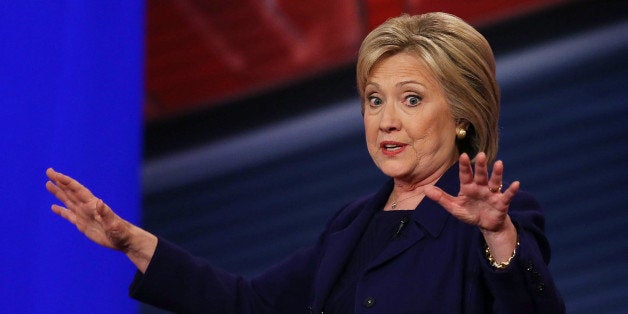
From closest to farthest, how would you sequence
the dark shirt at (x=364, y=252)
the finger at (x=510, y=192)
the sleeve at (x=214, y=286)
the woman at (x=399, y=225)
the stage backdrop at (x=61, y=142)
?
the finger at (x=510, y=192)
the woman at (x=399, y=225)
the dark shirt at (x=364, y=252)
the sleeve at (x=214, y=286)
the stage backdrop at (x=61, y=142)

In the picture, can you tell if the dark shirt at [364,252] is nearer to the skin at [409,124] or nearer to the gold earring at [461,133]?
the skin at [409,124]

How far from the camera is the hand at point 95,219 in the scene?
1.68 metres

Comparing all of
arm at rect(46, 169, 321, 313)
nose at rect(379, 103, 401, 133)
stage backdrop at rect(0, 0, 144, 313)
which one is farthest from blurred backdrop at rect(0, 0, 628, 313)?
nose at rect(379, 103, 401, 133)

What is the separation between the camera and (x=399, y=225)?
68.2 inches

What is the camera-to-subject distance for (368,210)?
1826 mm

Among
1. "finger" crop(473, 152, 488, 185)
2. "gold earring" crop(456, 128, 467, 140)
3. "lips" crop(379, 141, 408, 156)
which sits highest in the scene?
"gold earring" crop(456, 128, 467, 140)

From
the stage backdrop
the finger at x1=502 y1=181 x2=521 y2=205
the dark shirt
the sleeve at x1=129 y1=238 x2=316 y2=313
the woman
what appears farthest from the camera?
the stage backdrop

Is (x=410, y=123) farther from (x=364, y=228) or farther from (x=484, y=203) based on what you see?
(x=484, y=203)

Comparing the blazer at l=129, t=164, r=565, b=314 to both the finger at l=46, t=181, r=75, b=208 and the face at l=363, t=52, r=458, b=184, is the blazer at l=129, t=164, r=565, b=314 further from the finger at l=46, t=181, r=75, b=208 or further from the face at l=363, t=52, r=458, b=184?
the finger at l=46, t=181, r=75, b=208

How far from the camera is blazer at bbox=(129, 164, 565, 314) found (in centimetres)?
145

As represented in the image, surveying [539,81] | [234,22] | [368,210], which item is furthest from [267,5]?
[368,210]

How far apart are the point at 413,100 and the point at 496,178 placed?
390 millimetres

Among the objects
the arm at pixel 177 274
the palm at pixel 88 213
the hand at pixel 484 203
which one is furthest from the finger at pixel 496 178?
the palm at pixel 88 213

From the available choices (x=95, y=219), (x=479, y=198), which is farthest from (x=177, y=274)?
(x=479, y=198)
